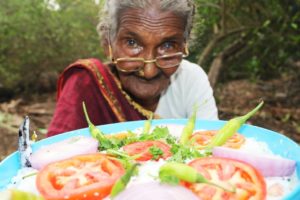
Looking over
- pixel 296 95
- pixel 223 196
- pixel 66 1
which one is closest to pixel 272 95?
pixel 296 95

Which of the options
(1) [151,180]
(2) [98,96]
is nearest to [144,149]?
(1) [151,180]

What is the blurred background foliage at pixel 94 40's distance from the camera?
4297 mm

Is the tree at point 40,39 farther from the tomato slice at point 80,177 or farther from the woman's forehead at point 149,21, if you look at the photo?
the tomato slice at point 80,177

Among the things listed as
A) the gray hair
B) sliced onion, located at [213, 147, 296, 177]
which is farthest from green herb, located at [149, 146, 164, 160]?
the gray hair

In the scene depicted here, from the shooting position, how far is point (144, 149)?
1477 millimetres

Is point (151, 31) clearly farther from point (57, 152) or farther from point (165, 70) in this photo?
point (57, 152)

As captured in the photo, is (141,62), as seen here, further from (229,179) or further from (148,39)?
(229,179)

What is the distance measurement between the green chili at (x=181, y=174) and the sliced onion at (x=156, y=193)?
0.08 feet

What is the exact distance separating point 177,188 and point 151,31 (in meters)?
1.14

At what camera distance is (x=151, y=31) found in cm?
208

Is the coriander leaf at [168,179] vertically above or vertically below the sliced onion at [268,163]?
above

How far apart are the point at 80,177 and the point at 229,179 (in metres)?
0.45

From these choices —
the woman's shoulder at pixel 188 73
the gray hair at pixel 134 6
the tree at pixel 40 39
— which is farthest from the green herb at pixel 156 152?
the tree at pixel 40 39

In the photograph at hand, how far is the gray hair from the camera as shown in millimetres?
2107
